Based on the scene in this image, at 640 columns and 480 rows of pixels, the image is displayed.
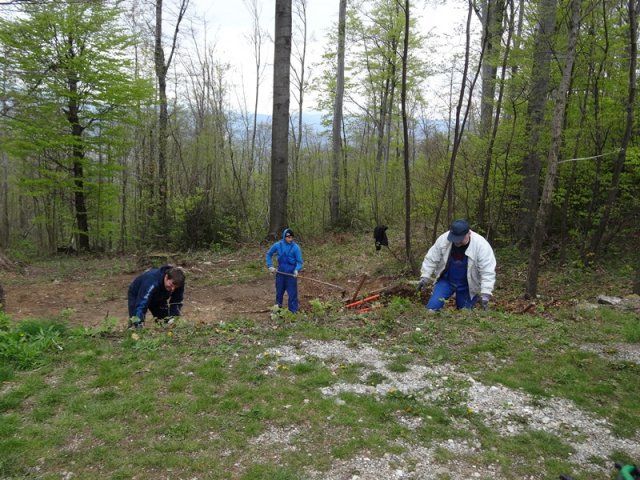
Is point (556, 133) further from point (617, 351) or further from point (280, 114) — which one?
point (280, 114)

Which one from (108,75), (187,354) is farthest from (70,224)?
(187,354)

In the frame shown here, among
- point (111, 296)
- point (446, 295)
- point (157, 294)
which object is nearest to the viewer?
point (157, 294)

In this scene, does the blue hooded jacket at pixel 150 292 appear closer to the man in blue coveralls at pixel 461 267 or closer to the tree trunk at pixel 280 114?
the man in blue coveralls at pixel 461 267

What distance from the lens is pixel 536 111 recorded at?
32.3 ft

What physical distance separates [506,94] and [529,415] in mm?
8917

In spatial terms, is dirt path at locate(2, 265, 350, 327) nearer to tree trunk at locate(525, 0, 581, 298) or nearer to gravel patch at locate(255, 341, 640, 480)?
gravel patch at locate(255, 341, 640, 480)

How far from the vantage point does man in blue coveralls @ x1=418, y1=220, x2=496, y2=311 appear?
18.8ft

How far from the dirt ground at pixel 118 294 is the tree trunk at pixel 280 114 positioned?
9.20ft

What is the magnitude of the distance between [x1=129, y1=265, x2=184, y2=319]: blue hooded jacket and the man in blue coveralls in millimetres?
3697

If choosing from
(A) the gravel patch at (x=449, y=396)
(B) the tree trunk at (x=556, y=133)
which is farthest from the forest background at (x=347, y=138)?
(A) the gravel patch at (x=449, y=396)

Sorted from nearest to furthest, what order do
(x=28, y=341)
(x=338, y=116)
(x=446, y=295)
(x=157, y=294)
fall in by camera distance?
(x=28, y=341), (x=157, y=294), (x=446, y=295), (x=338, y=116)

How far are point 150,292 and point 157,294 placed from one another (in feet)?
0.84

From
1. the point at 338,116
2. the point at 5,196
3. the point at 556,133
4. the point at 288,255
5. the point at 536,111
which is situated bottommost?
the point at 288,255

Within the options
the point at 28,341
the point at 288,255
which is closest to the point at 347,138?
the point at 288,255
